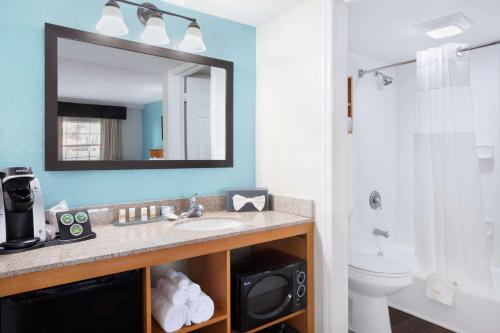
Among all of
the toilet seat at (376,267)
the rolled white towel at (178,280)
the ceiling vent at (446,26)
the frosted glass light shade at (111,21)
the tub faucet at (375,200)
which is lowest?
the toilet seat at (376,267)

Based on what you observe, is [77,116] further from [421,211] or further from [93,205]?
[421,211]

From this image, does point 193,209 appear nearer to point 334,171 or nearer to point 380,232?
point 334,171

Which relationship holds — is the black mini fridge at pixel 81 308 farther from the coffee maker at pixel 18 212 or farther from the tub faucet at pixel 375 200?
the tub faucet at pixel 375 200

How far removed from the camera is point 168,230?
159 centimetres

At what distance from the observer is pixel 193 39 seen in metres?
1.85

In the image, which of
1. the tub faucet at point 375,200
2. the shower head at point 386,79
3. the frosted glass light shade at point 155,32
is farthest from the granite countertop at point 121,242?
the shower head at point 386,79

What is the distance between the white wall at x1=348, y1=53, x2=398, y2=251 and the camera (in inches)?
116

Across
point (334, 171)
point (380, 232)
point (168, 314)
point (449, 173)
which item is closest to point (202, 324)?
point (168, 314)

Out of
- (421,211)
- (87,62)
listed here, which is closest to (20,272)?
(87,62)

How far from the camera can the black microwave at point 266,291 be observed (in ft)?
5.41

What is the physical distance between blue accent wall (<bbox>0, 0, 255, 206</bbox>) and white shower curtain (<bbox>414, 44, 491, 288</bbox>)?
4.81 ft

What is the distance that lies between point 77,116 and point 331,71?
4.53 ft

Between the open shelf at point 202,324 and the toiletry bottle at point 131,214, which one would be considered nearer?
the open shelf at point 202,324

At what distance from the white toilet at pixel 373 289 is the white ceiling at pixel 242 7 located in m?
1.78
